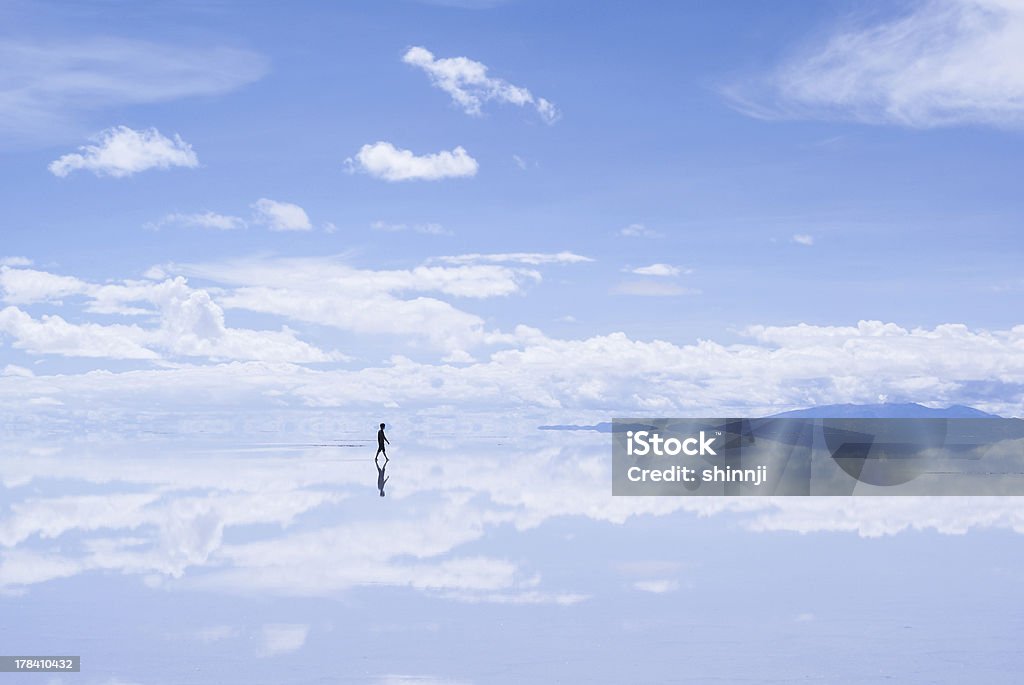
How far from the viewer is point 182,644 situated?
14328 millimetres

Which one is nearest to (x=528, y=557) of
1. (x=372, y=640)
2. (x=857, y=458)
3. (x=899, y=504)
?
(x=372, y=640)

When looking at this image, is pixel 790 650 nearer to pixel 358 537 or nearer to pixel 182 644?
pixel 182 644

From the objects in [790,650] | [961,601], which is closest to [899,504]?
[961,601]

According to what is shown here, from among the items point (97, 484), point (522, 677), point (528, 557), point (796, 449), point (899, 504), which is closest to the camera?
point (522, 677)

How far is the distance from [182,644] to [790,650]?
8.13 m

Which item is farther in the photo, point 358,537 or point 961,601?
point 358,537

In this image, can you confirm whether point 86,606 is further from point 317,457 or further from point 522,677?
point 317,457

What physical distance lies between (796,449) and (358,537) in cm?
2706

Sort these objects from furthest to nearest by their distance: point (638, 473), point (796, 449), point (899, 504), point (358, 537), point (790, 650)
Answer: point (796, 449) < point (638, 473) < point (899, 504) < point (358, 537) < point (790, 650)

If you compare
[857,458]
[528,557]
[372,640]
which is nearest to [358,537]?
[528,557]

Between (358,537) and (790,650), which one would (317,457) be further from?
(790,650)

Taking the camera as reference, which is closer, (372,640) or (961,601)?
(372,640)

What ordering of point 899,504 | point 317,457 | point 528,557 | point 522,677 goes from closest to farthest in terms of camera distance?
point 522,677, point 528,557, point 899,504, point 317,457

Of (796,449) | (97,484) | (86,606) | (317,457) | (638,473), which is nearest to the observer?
(86,606)
